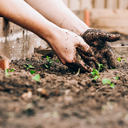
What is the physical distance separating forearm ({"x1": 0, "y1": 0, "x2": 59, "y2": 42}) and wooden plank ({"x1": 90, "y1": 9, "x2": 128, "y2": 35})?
3.03m

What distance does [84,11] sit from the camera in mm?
4211

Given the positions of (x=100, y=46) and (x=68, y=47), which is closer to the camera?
(x=68, y=47)

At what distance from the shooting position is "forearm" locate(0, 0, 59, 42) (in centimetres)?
140

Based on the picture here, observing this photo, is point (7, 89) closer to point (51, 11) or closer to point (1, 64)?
point (1, 64)

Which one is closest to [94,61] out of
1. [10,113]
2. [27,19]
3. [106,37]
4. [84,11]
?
[106,37]

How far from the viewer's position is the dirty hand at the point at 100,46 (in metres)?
1.70

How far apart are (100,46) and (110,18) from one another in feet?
9.11

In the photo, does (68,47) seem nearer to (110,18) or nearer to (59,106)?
(59,106)

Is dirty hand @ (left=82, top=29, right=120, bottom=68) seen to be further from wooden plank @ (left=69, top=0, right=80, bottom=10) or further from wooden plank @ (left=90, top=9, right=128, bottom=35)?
wooden plank @ (left=69, top=0, right=80, bottom=10)

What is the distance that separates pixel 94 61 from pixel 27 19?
787mm

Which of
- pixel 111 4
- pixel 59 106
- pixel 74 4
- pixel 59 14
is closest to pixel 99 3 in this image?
pixel 111 4

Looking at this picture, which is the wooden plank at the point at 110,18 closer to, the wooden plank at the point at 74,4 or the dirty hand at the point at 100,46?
the wooden plank at the point at 74,4

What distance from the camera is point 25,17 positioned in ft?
4.66

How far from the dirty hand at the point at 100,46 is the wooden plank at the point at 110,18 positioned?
265cm
